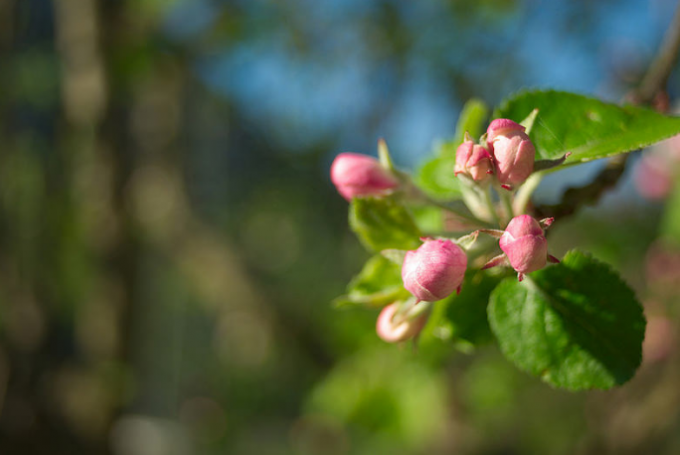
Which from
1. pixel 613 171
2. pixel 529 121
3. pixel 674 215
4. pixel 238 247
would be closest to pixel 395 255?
pixel 529 121

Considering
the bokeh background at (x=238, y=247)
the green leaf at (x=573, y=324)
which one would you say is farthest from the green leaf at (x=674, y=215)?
the green leaf at (x=573, y=324)

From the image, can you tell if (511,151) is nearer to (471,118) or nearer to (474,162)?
(474,162)

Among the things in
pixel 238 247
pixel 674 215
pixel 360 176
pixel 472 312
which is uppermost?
pixel 360 176

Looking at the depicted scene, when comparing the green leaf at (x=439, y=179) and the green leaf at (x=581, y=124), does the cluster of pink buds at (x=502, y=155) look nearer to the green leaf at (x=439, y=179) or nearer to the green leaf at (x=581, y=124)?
the green leaf at (x=581, y=124)

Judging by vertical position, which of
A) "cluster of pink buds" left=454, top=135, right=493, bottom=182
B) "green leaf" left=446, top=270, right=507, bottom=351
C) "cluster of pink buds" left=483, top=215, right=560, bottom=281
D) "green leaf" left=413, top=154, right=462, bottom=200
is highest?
"cluster of pink buds" left=454, top=135, right=493, bottom=182

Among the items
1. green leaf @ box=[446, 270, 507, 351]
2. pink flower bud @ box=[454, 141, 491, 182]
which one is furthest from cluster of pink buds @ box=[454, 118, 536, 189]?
green leaf @ box=[446, 270, 507, 351]

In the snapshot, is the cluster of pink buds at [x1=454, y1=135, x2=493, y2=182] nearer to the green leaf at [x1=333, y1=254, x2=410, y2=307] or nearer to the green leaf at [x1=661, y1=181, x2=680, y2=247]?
the green leaf at [x1=333, y1=254, x2=410, y2=307]
